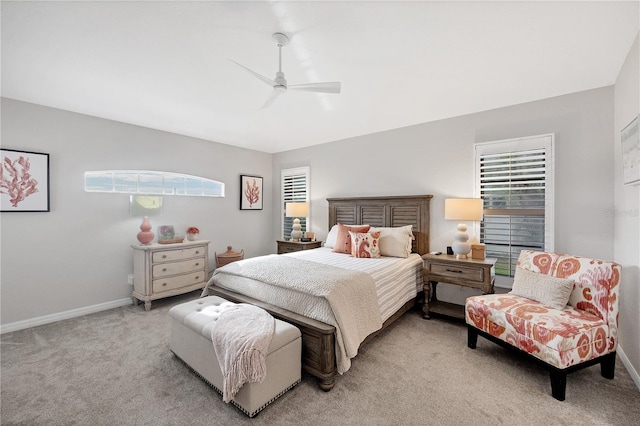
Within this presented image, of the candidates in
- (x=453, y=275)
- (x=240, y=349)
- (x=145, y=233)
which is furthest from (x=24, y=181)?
(x=453, y=275)

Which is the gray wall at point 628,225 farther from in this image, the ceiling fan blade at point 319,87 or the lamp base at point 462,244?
the ceiling fan blade at point 319,87

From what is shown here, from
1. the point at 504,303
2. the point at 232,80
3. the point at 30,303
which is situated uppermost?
the point at 232,80

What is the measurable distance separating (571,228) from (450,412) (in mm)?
2502

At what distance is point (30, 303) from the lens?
3225 millimetres

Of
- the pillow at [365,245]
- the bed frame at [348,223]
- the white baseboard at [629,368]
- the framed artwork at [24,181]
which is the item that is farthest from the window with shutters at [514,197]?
the framed artwork at [24,181]

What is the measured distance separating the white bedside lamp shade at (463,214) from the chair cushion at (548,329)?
875 millimetres

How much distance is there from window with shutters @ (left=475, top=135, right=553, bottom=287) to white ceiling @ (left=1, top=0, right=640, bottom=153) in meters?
0.59

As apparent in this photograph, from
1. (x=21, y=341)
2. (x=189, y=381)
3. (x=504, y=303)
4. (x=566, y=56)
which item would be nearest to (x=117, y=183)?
(x=21, y=341)

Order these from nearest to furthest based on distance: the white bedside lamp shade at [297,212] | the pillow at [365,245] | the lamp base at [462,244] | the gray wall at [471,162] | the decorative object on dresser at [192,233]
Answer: the gray wall at [471,162] → the lamp base at [462,244] → the pillow at [365,245] → the decorative object on dresser at [192,233] → the white bedside lamp shade at [297,212]

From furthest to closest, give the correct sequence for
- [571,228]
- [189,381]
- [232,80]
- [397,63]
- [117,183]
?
[117,183] < [571,228] < [232,80] < [397,63] < [189,381]

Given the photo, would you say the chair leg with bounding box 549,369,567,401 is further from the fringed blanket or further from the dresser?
the dresser

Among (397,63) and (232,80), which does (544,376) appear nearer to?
(397,63)

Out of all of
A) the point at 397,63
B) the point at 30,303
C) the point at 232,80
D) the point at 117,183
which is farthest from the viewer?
the point at 117,183

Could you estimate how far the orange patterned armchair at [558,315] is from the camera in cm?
198
